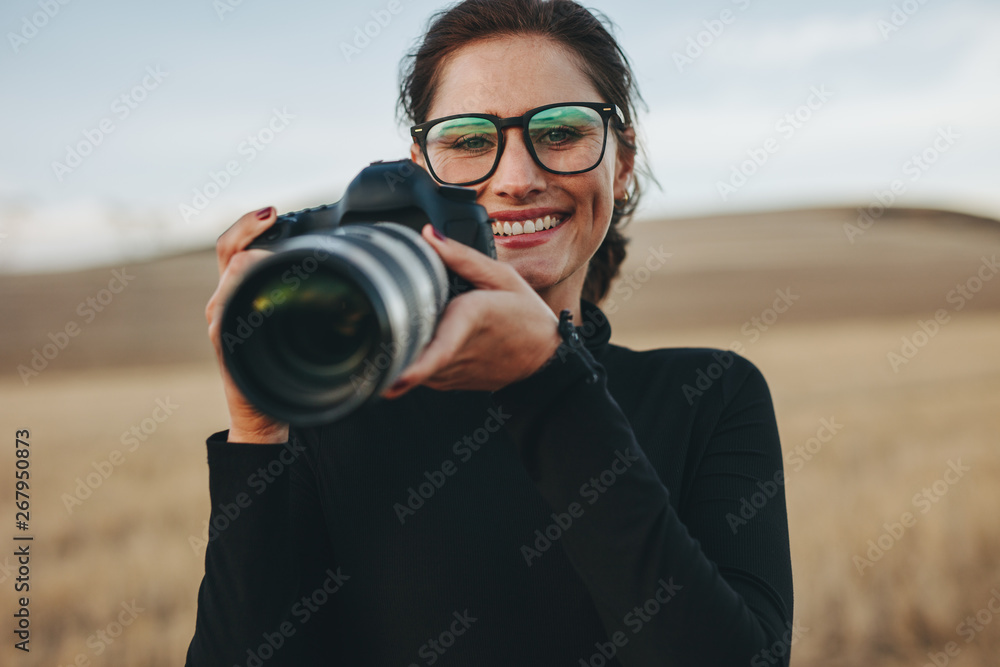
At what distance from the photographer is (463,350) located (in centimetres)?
118

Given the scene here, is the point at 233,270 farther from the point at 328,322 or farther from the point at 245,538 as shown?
the point at 245,538

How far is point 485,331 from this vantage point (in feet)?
3.93

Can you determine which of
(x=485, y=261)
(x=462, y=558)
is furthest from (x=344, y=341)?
(x=462, y=558)

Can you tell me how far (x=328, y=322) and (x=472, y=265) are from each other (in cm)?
27

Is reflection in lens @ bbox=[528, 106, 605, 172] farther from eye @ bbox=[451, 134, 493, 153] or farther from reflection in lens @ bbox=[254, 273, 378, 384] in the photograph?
reflection in lens @ bbox=[254, 273, 378, 384]

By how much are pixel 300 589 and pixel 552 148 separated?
3.39 feet
